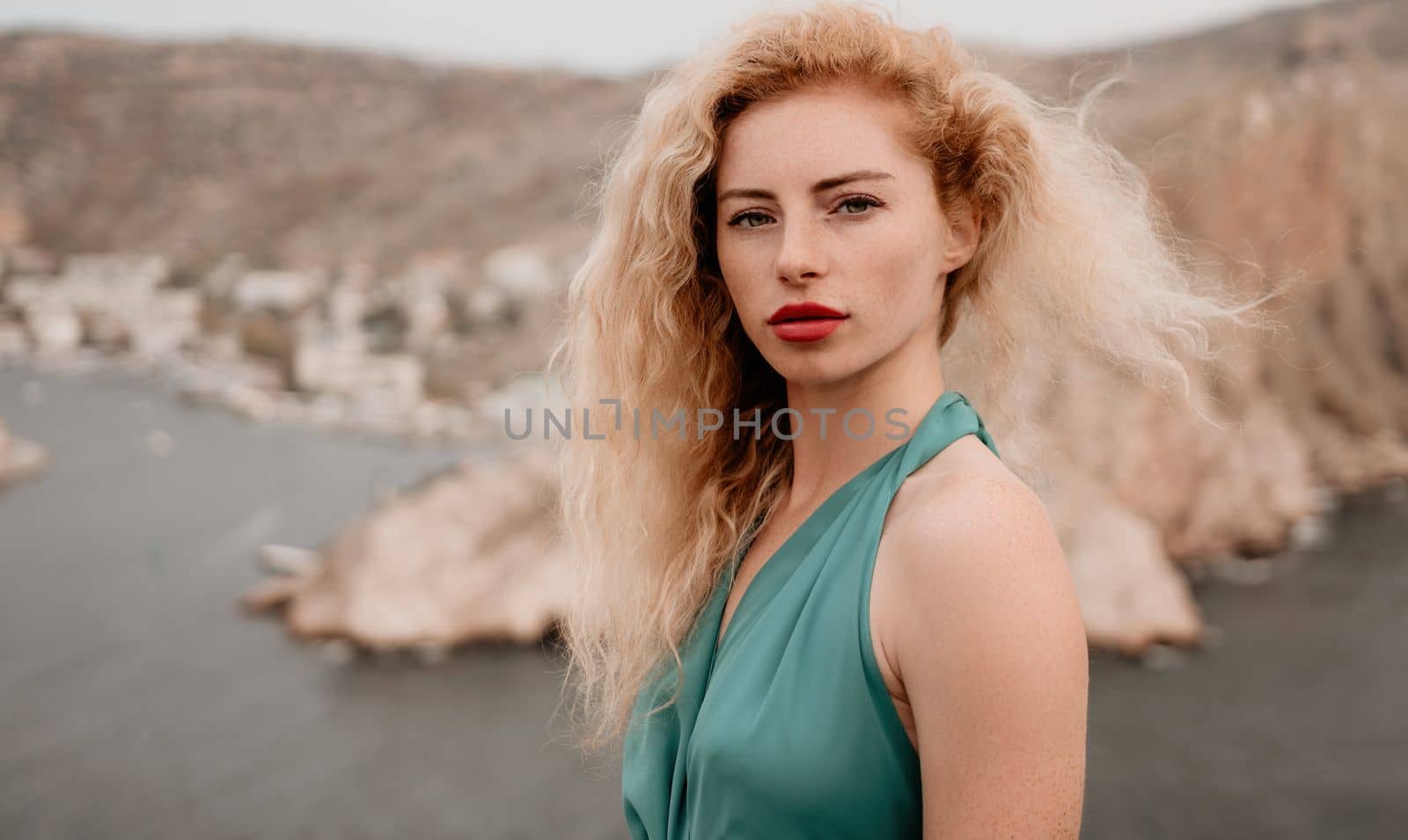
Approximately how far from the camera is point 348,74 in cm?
2958

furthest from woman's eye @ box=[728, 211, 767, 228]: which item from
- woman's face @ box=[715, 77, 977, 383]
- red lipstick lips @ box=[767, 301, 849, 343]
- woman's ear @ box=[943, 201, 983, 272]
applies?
woman's ear @ box=[943, 201, 983, 272]

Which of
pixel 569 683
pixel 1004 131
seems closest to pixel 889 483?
pixel 1004 131

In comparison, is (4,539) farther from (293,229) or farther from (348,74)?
(348,74)

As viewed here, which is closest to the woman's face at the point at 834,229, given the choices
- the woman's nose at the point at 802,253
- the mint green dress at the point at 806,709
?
the woman's nose at the point at 802,253

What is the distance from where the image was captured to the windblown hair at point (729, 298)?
Result: 45.1 inches

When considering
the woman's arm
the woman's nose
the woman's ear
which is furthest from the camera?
the woman's ear

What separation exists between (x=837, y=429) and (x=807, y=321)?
16 cm

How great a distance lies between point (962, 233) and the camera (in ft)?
3.94

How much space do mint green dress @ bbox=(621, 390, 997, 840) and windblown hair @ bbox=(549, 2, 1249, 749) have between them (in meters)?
0.17

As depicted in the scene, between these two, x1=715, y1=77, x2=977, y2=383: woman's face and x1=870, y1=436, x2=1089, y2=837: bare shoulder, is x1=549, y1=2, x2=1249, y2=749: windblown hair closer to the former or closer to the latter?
x1=715, y1=77, x2=977, y2=383: woman's face

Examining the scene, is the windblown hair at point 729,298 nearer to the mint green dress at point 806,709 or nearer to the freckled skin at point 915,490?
the freckled skin at point 915,490

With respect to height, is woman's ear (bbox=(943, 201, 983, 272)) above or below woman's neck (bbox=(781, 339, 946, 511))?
above

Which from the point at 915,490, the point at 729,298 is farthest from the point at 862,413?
the point at 729,298

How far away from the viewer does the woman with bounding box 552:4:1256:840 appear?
859mm
